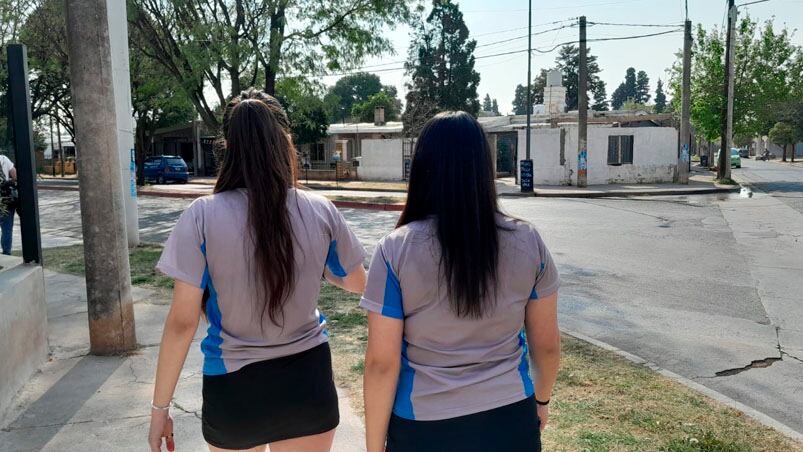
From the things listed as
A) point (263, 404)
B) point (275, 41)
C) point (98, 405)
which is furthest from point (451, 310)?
point (275, 41)

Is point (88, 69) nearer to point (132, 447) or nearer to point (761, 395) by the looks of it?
point (132, 447)

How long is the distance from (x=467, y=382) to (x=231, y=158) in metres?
1.07

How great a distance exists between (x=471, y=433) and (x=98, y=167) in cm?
407

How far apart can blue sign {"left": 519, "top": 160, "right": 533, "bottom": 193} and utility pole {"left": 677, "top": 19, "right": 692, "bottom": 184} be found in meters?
8.25

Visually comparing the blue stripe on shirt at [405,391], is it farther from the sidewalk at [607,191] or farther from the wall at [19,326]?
the sidewalk at [607,191]

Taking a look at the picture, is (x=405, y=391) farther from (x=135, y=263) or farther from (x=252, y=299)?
(x=135, y=263)

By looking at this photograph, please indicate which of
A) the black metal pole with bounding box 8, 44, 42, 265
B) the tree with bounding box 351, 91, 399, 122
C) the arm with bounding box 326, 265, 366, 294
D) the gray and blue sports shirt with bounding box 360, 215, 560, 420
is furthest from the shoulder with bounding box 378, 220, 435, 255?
the tree with bounding box 351, 91, 399, 122

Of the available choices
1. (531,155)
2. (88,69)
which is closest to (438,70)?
(531,155)

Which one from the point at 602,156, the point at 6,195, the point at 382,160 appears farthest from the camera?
the point at 382,160

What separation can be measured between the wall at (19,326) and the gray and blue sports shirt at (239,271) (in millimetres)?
2652

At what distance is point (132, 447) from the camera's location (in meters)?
3.72

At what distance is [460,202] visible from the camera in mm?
1908

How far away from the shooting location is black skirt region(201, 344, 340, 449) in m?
2.20

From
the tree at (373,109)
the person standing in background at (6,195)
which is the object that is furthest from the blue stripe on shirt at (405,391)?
the tree at (373,109)
